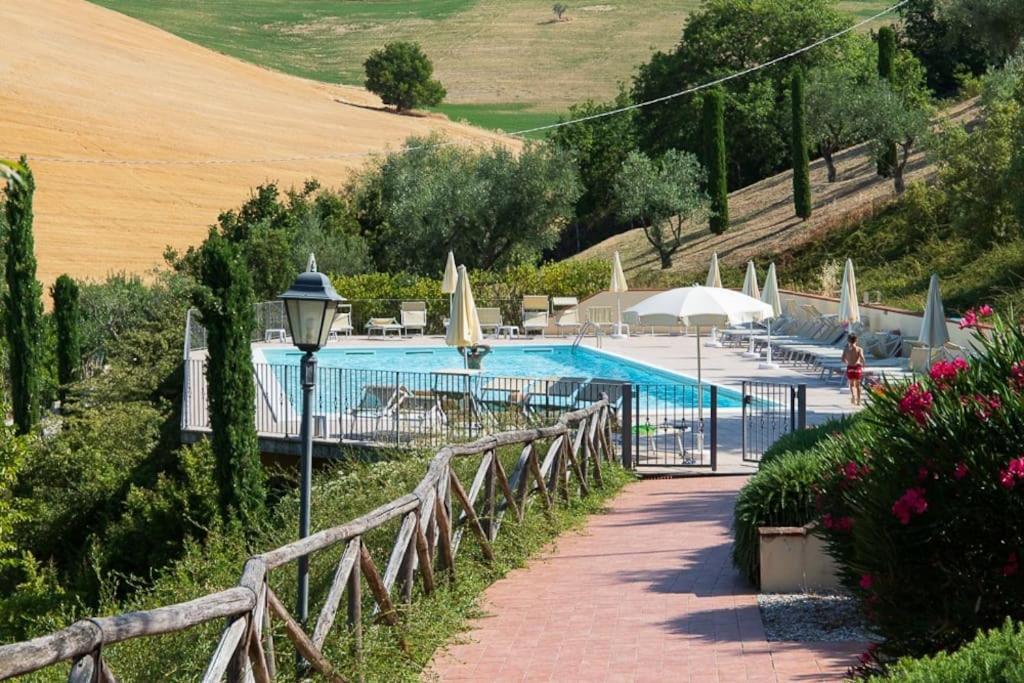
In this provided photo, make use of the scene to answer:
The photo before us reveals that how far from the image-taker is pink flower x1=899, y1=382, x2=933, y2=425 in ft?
22.4

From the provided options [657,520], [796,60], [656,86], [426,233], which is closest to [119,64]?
[656,86]

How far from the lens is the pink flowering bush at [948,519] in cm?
660

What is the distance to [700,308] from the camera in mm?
19812

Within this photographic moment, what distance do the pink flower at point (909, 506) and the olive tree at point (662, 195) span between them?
145ft

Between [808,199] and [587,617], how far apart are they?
133 feet

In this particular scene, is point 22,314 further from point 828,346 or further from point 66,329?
point 828,346

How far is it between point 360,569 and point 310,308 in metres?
2.26

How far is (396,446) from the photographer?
16672mm

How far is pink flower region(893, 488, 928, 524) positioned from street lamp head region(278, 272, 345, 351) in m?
4.35

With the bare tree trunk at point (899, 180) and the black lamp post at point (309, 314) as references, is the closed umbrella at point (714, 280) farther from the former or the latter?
the black lamp post at point (309, 314)

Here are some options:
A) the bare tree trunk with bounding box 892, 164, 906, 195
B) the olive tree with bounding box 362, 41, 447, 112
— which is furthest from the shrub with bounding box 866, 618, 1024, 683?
the olive tree with bounding box 362, 41, 447, 112

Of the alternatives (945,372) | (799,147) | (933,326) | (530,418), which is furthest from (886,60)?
(945,372)

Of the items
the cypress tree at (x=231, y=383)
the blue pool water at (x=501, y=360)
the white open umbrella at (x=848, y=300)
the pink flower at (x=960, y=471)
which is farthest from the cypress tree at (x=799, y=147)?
the pink flower at (x=960, y=471)

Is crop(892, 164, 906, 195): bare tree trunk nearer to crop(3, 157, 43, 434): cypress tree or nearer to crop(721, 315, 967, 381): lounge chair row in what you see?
crop(721, 315, 967, 381): lounge chair row
